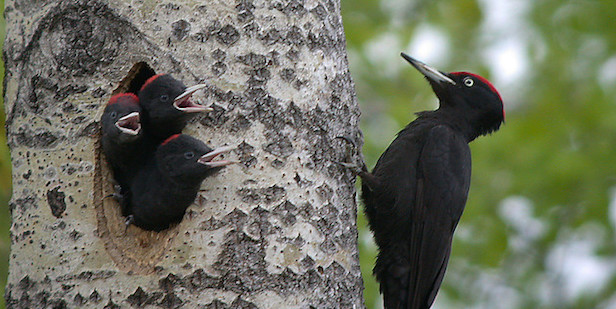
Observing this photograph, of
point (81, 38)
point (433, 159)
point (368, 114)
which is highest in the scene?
point (368, 114)

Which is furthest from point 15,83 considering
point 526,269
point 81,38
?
point 526,269

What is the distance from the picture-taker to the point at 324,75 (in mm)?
3051

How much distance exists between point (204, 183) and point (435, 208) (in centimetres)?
163

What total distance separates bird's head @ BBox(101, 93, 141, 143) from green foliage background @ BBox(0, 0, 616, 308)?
9.36 feet

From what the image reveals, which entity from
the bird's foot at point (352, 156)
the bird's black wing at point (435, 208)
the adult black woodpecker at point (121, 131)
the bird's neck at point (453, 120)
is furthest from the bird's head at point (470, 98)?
the adult black woodpecker at point (121, 131)

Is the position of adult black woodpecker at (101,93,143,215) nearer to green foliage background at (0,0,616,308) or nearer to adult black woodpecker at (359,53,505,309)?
adult black woodpecker at (359,53,505,309)

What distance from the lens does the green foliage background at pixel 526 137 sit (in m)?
5.73

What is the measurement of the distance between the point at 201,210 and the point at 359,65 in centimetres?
405

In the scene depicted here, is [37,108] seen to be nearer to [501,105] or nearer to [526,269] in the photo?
[501,105]

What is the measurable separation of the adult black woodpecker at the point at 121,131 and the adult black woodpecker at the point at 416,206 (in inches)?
54.5

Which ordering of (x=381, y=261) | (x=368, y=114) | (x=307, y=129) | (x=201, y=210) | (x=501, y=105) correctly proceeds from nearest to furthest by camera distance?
(x=201, y=210) → (x=307, y=129) → (x=381, y=261) → (x=501, y=105) → (x=368, y=114)

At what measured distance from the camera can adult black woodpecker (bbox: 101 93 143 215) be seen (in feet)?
8.86

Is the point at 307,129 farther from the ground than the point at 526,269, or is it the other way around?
the point at 526,269

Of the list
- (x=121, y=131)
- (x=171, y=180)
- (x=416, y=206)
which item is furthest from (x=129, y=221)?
(x=416, y=206)
